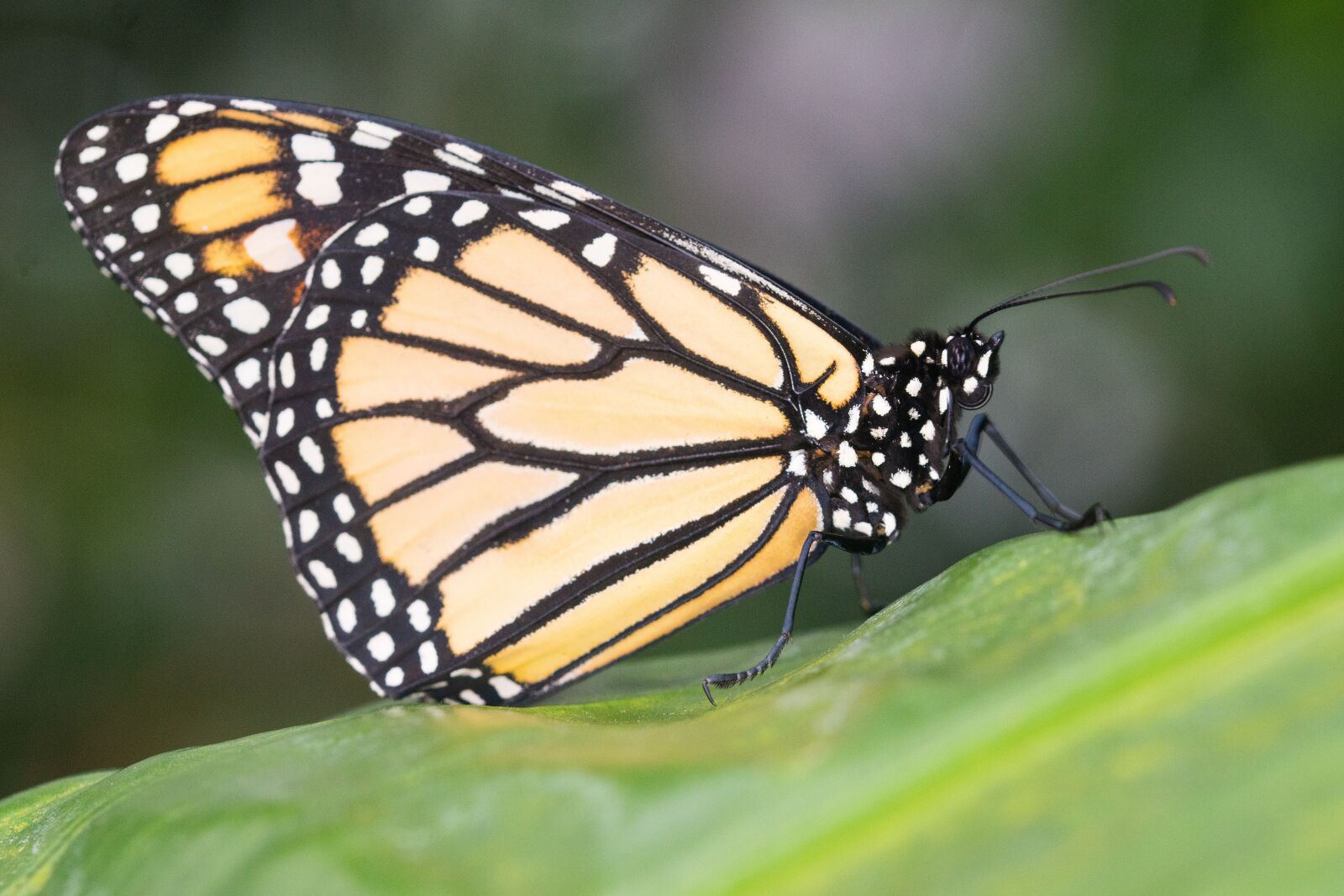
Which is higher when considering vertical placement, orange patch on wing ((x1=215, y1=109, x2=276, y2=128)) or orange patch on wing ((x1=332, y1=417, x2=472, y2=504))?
orange patch on wing ((x1=215, y1=109, x2=276, y2=128))

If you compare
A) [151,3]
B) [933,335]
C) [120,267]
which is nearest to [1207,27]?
[933,335]

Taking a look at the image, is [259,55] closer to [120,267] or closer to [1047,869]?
[120,267]

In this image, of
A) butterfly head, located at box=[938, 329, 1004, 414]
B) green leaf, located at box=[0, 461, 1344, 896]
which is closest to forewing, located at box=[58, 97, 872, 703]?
butterfly head, located at box=[938, 329, 1004, 414]

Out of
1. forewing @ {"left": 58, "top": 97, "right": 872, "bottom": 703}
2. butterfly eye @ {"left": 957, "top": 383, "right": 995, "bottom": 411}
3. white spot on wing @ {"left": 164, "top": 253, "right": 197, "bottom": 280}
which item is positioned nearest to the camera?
butterfly eye @ {"left": 957, "top": 383, "right": 995, "bottom": 411}

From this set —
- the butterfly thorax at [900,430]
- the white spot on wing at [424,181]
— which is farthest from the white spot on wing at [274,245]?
the butterfly thorax at [900,430]

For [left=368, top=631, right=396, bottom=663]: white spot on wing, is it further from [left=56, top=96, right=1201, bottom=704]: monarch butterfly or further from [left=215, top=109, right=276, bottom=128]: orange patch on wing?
[left=215, top=109, right=276, bottom=128]: orange patch on wing

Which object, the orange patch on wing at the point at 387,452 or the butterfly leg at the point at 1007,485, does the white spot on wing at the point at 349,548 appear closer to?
the orange patch on wing at the point at 387,452

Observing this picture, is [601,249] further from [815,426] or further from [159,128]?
[159,128]
